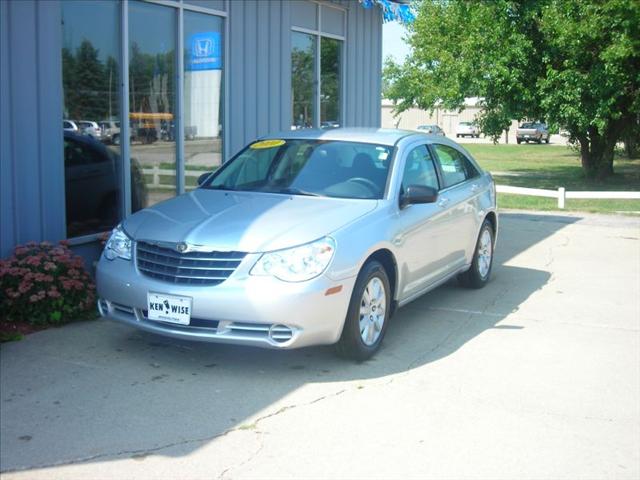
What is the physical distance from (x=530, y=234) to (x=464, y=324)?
20.8 ft

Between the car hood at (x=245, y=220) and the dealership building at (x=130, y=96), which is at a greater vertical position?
the dealership building at (x=130, y=96)

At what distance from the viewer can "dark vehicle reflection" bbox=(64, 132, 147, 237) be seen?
8.03 m

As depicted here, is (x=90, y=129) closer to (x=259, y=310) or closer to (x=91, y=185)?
(x=91, y=185)

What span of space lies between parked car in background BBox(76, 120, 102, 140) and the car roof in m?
1.77

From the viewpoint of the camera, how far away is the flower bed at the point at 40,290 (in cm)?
680

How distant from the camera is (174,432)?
15.8ft

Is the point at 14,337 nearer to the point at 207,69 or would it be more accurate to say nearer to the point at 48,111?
the point at 48,111

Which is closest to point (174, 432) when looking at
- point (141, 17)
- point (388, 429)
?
point (388, 429)

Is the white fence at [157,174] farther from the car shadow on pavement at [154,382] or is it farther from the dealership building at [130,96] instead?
the car shadow on pavement at [154,382]

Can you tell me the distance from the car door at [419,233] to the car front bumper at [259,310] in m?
0.98

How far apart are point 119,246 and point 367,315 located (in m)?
1.90

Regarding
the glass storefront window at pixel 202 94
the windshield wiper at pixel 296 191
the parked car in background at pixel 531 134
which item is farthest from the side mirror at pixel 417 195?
the parked car in background at pixel 531 134

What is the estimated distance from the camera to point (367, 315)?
618cm

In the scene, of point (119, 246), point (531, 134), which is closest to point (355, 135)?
point (119, 246)
